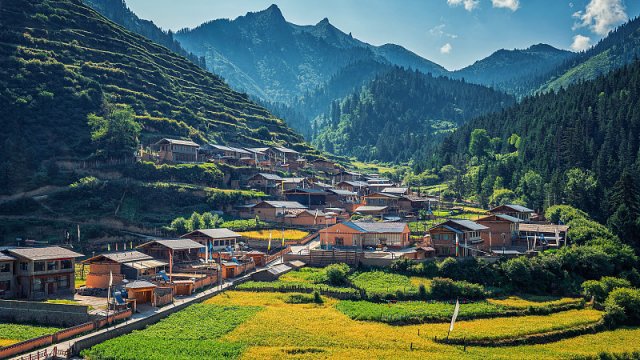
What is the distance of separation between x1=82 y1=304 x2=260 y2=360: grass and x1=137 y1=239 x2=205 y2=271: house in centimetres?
1540

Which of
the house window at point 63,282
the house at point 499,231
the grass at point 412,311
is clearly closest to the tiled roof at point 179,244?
the house window at point 63,282

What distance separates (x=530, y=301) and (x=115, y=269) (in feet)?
134

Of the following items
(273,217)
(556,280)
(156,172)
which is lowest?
(556,280)

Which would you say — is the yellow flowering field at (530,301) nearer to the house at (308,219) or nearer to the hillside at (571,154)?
the hillside at (571,154)

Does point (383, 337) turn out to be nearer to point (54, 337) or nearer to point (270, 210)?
point (54, 337)

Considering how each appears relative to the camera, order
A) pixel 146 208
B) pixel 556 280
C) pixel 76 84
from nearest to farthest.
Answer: pixel 556 280 → pixel 146 208 → pixel 76 84

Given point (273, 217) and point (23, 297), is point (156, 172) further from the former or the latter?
point (23, 297)

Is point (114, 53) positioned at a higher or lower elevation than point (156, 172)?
higher

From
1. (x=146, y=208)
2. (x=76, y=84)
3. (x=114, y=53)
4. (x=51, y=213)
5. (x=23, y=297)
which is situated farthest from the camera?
(x=114, y=53)

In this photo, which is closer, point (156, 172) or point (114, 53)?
point (156, 172)

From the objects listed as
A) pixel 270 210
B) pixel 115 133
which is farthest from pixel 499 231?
pixel 115 133

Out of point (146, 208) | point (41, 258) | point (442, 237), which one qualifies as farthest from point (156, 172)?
point (442, 237)

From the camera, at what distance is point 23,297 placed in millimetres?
53000

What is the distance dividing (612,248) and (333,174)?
248ft
